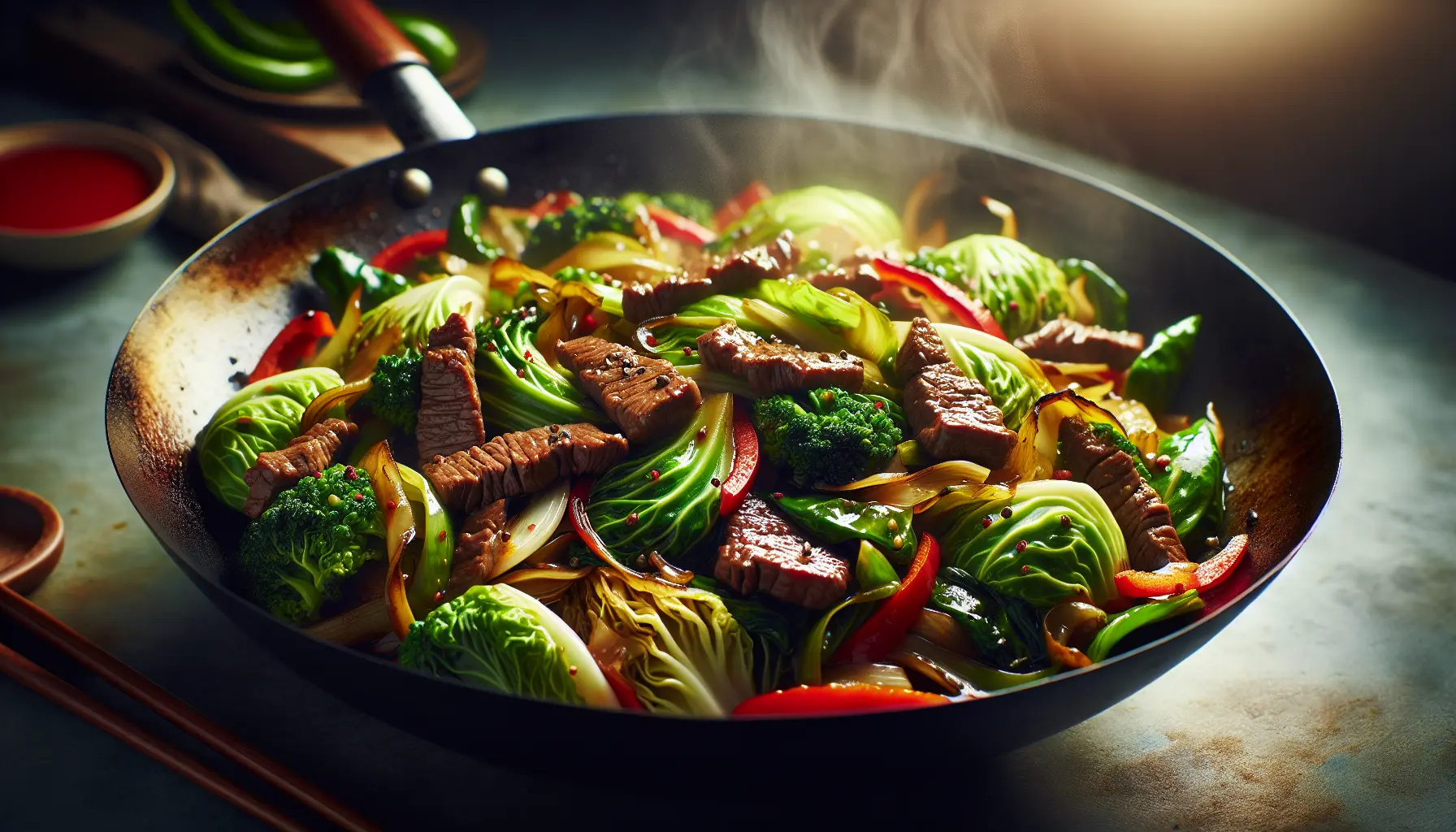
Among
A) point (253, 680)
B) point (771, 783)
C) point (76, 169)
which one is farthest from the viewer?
point (76, 169)

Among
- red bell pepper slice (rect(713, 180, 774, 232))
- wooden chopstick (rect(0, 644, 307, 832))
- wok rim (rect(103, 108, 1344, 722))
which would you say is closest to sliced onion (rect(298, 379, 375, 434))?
wok rim (rect(103, 108, 1344, 722))

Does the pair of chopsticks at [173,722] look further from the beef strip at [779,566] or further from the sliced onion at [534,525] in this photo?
the beef strip at [779,566]

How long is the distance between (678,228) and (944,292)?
1.23m

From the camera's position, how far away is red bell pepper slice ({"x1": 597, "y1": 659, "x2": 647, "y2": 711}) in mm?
2418

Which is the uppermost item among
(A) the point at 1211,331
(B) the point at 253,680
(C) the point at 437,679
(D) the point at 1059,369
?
Result: (A) the point at 1211,331

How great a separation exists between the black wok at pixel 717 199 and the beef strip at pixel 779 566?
46 cm

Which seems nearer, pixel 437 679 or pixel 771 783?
pixel 437 679

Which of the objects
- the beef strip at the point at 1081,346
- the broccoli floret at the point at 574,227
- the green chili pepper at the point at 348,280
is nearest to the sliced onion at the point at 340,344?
the green chili pepper at the point at 348,280

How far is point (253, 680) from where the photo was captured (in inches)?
122

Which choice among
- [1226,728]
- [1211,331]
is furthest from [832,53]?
[1226,728]

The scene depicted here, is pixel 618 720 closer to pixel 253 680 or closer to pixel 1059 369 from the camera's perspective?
pixel 253 680

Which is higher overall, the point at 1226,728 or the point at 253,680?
the point at 1226,728

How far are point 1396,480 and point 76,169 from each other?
233 inches

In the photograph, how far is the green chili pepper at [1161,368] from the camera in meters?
3.40
